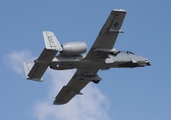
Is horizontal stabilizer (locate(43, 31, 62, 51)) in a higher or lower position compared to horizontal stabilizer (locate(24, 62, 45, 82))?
higher

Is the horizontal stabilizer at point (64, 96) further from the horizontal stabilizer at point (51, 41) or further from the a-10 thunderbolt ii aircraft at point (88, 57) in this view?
the horizontal stabilizer at point (51, 41)

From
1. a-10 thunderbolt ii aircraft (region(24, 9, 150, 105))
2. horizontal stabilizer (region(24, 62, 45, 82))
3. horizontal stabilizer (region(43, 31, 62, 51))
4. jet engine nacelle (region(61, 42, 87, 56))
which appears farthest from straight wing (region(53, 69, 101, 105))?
horizontal stabilizer (region(43, 31, 62, 51))

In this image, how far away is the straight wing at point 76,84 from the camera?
229ft

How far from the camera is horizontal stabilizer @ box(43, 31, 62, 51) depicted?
60.7 meters

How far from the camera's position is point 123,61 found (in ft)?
226

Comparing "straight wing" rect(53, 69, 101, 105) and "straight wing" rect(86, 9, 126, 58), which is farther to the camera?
"straight wing" rect(53, 69, 101, 105)

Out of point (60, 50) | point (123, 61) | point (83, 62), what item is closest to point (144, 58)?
point (123, 61)

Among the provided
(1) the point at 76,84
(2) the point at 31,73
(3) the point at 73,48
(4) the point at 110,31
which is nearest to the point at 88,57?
(3) the point at 73,48

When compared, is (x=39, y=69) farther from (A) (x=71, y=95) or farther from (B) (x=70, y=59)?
(A) (x=71, y=95)

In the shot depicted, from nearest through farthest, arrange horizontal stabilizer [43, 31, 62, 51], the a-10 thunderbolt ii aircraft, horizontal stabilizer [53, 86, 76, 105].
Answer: horizontal stabilizer [43, 31, 62, 51], the a-10 thunderbolt ii aircraft, horizontal stabilizer [53, 86, 76, 105]

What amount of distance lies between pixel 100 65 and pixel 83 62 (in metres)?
2.78

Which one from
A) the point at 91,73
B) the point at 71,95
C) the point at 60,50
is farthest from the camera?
the point at 71,95

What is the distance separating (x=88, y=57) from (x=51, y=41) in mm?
6029

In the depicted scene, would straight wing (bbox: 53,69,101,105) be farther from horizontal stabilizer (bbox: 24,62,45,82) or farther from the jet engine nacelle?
horizontal stabilizer (bbox: 24,62,45,82)
